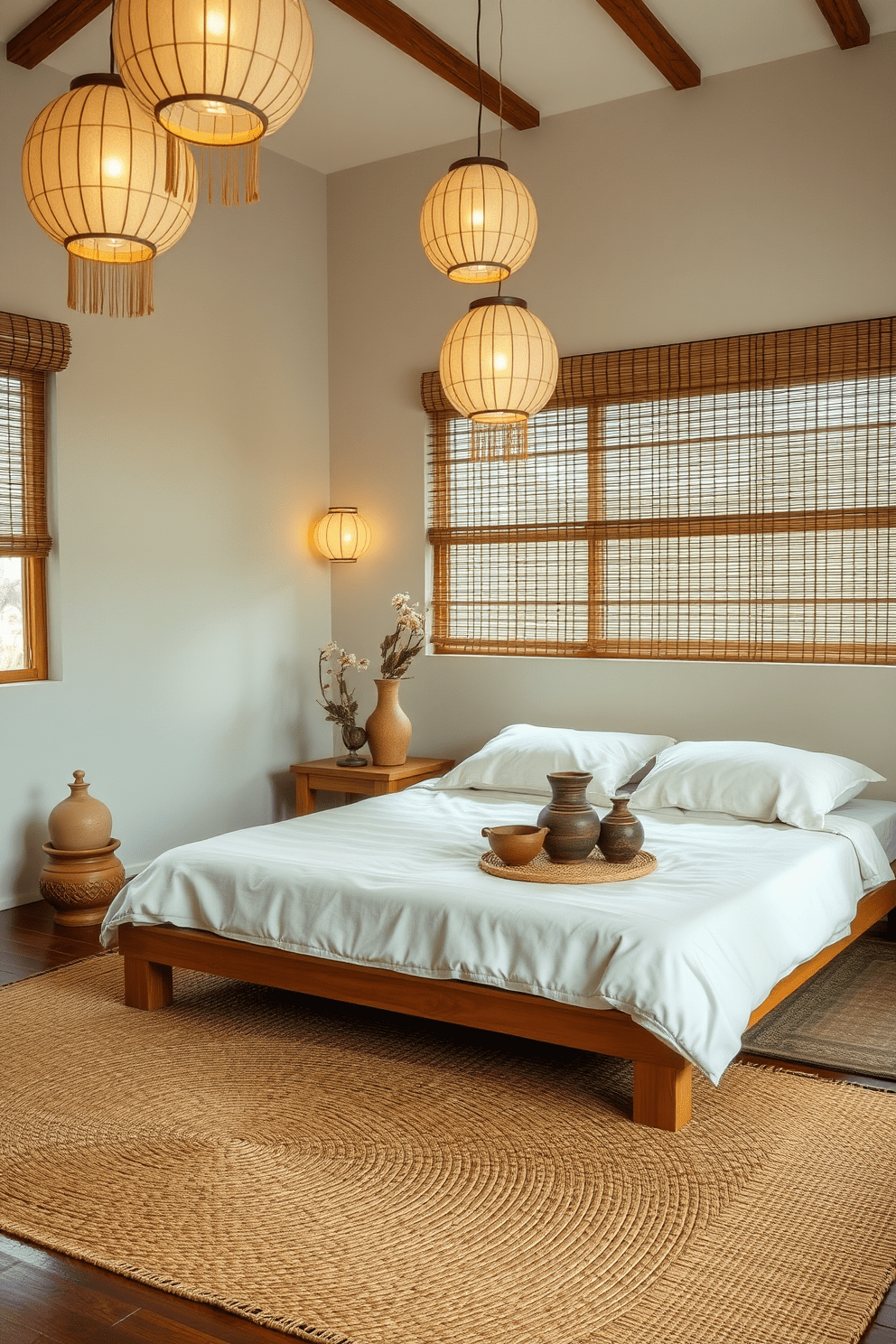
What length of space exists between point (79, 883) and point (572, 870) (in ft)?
6.17

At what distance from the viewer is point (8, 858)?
168 inches

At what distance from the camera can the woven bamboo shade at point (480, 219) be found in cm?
289

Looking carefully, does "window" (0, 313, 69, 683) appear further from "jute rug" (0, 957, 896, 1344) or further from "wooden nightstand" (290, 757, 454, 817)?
"jute rug" (0, 957, 896, 1344)

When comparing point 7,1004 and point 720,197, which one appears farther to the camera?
point 720,197

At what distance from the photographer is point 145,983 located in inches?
127

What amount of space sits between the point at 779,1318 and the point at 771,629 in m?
3.01

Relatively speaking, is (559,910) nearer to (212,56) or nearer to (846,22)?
(212,56)

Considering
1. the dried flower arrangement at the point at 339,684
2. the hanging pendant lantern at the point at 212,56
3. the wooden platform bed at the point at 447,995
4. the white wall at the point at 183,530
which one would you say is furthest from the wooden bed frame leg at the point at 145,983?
the hanging pendant lantern at the point at 212,56

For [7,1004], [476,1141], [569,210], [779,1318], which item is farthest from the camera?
[569,210]

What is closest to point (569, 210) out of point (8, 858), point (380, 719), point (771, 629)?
point (771, 629)

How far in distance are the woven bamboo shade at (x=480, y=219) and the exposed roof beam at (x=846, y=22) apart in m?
1.73

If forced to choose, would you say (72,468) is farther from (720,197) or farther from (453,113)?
(720,197)

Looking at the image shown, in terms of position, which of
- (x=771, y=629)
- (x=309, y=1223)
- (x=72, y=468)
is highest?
(x=72, y=468)

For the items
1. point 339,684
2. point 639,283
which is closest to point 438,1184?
point 339,684
